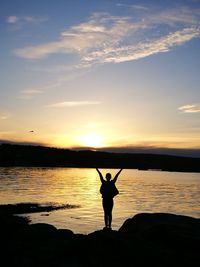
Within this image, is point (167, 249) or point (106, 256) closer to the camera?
point (106, 256)

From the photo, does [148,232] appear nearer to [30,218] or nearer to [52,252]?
[52,252]

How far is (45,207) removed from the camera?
50219 millimetres

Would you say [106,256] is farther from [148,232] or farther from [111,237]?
[148,232]

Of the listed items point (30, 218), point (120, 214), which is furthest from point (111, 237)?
point (120, 214)

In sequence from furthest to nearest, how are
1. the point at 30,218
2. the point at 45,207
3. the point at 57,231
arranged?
1. the point at 45,207
2. the point at 30,218
3. the point at 57,231

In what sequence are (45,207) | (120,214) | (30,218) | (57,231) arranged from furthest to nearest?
(45,207) → (120,214) → (30,218) → (57,231)

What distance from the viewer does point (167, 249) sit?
45.3 ft

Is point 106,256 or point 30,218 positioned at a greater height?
point 106,256

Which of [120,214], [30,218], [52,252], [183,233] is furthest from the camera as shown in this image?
[120,214]

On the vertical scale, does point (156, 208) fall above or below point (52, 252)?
below

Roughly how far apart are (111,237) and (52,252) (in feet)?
7.30

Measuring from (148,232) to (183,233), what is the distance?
1610mm

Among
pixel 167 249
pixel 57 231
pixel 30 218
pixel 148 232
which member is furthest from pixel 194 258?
pixel 30 218

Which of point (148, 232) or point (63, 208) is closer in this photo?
point (148, 232)
